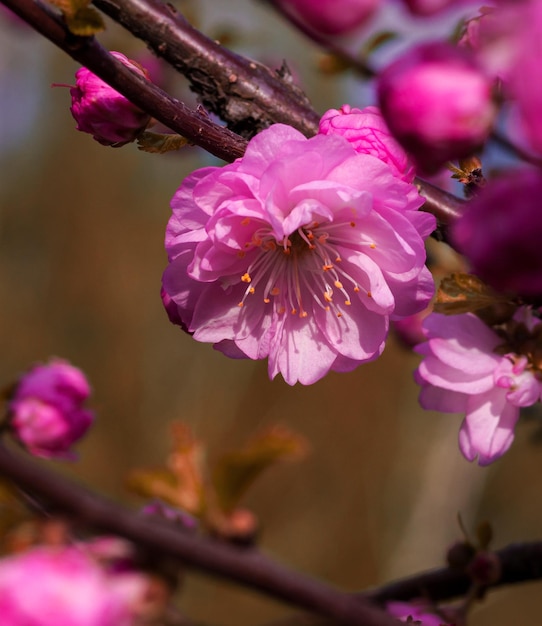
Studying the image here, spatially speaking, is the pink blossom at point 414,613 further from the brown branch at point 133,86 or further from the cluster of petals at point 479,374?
the brown branch at point 133,86

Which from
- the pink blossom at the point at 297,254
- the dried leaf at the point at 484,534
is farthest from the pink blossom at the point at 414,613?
the pink blossom at the point at 297,254

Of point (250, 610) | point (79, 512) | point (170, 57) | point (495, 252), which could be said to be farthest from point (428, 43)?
point (250, 610)

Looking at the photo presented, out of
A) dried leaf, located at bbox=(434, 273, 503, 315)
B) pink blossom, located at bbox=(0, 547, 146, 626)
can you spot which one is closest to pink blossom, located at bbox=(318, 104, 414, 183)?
dried leaf, located at bbox=(434, 273, 503, 315)

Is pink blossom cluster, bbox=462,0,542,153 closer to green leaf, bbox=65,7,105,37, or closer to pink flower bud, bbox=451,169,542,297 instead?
pink flower bud, bbox=451,169,542,297

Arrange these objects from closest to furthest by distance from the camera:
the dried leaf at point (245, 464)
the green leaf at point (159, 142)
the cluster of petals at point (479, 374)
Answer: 1. the dried leaf at point (245, 464)
2. the green leaf at point (159, 142)
3. the cluster of petals at point (479, 374)

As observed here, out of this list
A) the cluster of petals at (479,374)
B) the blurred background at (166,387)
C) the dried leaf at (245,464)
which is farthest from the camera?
the blurred background at (166,387)
